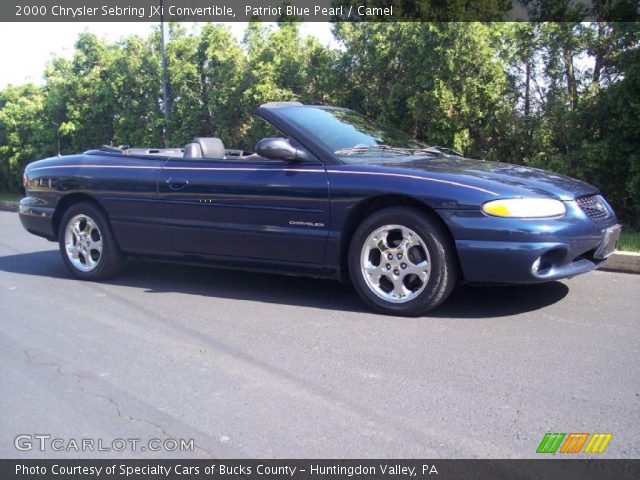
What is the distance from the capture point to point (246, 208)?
5398 millimetres

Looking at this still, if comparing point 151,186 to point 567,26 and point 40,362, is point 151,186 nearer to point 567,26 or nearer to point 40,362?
point 40,362

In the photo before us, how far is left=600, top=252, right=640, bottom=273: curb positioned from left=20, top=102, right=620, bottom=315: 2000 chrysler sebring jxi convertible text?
129 cm

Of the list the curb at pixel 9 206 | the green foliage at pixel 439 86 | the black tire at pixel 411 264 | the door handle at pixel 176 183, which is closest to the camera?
the black tire at pixel 411 264

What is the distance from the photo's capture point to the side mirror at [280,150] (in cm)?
518

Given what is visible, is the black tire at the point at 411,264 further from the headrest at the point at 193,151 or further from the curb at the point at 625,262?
the curb at the point at 625,262

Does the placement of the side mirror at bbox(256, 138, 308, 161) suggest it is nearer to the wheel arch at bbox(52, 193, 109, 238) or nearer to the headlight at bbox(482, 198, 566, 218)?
the headlight at bbox(482, 198, 566, 218)

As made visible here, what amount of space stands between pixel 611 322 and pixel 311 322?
208 centimetres

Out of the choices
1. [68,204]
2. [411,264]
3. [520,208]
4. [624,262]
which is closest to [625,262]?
[624,262]

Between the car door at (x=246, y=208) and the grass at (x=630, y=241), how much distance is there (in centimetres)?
341

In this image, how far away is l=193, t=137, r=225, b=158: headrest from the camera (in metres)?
6.33

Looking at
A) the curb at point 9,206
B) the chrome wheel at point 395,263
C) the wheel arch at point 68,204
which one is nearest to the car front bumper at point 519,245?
the chrome wheel at point 395,263

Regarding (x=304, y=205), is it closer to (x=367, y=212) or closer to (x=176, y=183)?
(x=367, y=212)

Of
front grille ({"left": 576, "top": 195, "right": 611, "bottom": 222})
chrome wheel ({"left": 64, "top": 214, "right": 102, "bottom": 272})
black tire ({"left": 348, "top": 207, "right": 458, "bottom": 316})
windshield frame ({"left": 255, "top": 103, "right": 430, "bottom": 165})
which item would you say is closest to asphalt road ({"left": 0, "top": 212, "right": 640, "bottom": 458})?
black tire ({"left": 348, "top": 207, "right": 458, "bottom": 316})

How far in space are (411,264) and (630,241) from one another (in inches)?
135
